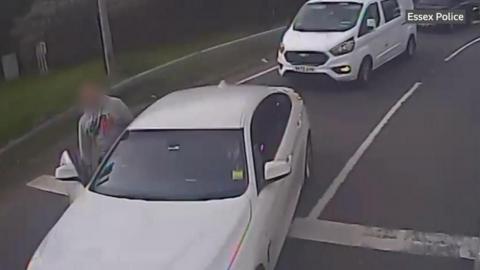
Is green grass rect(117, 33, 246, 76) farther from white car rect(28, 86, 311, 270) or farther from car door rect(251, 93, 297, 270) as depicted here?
white car rect(28, 86, 311, 270)

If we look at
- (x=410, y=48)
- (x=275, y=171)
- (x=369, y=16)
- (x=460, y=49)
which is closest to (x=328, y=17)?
(x=369, y=16)

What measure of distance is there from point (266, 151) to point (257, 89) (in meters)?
1.25

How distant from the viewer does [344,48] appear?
14.3m

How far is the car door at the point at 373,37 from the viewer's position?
578 inches

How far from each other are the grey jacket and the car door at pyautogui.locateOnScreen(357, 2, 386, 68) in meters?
7.91

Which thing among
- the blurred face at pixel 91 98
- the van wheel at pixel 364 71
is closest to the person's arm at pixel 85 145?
the blurred face at pixel 91 98

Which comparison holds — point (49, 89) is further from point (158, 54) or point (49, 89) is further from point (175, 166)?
point (175, 166)

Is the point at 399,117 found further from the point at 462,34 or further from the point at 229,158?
the point at 462,34

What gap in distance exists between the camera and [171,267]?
5.17 meters

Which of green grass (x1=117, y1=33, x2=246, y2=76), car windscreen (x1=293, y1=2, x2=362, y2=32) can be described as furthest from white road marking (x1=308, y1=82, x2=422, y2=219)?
green grass (x1=117, y1=33, x2=246, y2=76)

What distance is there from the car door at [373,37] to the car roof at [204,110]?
7075 millimetres

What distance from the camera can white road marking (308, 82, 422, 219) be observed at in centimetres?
824

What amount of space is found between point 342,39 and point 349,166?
5184mm

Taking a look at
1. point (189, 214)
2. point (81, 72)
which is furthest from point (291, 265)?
point (81, 72)
